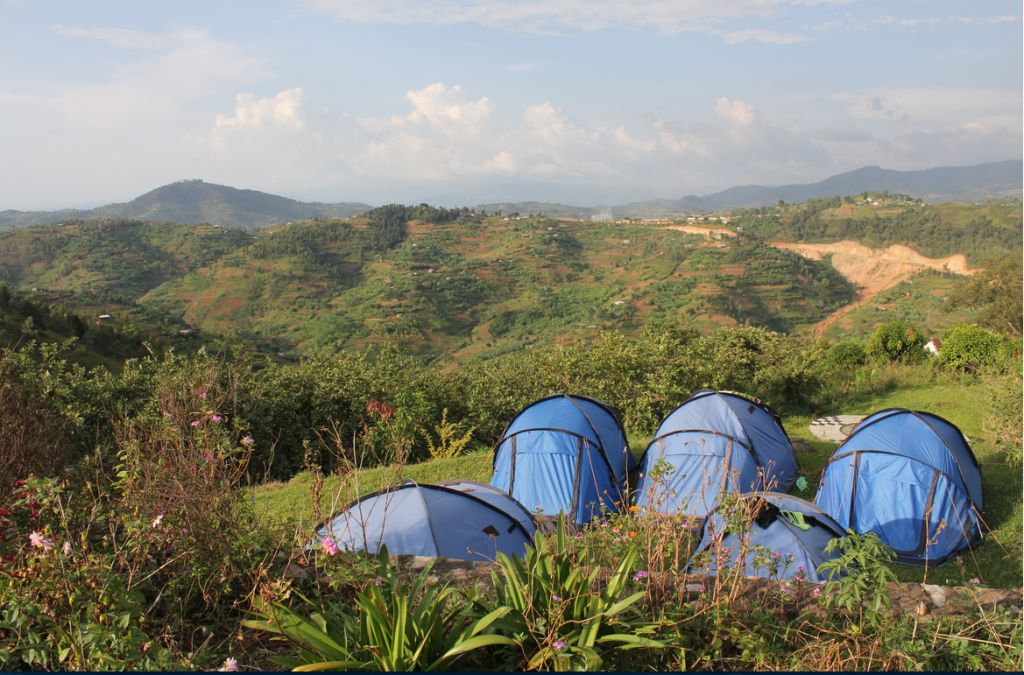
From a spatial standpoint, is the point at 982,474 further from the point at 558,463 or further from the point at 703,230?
the point at 703,230

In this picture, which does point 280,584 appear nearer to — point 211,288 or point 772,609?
point 772,609

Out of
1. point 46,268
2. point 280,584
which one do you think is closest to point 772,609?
point 280,584

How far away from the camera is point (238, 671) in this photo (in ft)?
6.57

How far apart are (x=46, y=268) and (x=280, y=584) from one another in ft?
320

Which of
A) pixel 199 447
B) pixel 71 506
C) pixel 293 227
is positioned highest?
pixel 293 227

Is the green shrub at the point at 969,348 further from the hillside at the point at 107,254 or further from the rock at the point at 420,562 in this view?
the hillside at the point at 107,254

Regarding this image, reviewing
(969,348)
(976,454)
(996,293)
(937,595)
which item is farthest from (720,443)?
(996,293)

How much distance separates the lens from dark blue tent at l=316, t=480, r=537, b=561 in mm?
4316

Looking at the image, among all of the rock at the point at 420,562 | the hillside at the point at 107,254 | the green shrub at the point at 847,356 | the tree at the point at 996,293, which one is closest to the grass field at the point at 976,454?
the rock at the point at 420,562

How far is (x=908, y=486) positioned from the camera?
218 inches

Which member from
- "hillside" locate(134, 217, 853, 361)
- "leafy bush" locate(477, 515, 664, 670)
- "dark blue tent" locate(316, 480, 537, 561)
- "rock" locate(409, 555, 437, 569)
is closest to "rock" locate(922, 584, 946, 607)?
"leafy bush" locate(477, 515, 664, 670)

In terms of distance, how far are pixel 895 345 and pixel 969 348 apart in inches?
109

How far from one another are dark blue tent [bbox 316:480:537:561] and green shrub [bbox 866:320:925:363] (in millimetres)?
15229

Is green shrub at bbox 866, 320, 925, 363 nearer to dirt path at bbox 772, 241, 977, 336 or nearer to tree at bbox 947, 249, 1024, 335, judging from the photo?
tree at bbox 947, 249, 1024, 335
